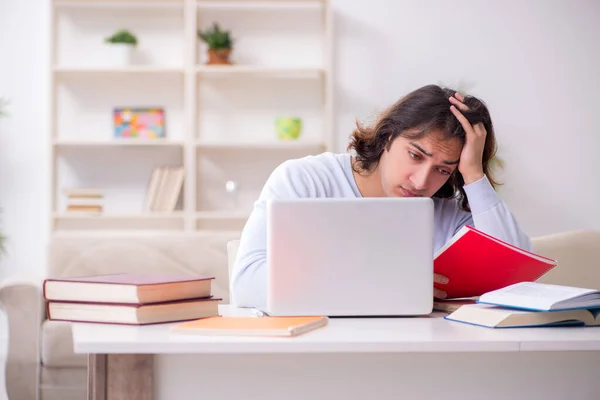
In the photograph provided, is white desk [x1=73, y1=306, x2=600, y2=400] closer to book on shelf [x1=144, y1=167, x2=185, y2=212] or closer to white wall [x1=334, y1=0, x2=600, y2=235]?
book on shelf [x1=144, y1=167, x2=185, y2=212]

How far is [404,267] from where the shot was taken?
3.84ft

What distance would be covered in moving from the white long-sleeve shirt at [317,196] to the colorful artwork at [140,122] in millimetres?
2581

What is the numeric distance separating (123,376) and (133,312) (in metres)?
0.18

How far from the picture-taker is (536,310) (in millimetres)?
1104

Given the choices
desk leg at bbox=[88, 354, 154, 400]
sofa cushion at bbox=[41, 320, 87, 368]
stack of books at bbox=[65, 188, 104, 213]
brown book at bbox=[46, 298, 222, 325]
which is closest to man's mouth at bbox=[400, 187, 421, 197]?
brown book at bbox=[46, 298, 222, 325]

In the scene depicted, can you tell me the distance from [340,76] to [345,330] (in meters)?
3.56

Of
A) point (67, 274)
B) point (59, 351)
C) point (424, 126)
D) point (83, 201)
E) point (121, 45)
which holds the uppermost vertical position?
point (121, 45)

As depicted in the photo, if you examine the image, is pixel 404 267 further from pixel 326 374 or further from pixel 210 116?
pixel 210 116

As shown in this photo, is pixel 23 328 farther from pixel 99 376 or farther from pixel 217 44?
pixel 99 376

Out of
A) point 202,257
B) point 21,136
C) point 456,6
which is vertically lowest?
point 202,257

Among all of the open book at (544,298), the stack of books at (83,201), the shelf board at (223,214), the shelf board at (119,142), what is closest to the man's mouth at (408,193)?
the open book at (544,298)

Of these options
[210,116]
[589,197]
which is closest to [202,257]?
[210,116]

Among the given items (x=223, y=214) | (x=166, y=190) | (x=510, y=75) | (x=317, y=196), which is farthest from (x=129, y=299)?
(x=510, y=75)

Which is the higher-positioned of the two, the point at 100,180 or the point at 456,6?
the point at 456,6
